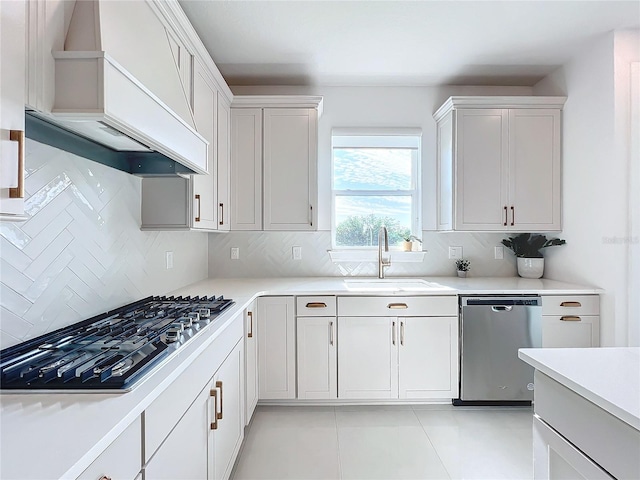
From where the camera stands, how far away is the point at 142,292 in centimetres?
222

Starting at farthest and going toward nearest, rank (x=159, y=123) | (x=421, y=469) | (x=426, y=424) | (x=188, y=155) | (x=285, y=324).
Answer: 1. (x=285, y=324)
2. (x=426, y=424)
3. (x=421, y=469)
4. (x=188, y=155)
5. (x=159, y=123)

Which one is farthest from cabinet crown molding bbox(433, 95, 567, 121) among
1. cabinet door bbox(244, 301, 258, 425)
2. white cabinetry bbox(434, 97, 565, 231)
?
cabinet door bbox(244, 301, 258, 425)

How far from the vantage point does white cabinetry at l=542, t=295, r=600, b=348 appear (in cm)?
274

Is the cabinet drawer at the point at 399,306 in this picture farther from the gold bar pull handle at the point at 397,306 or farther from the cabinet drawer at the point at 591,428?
the cabinet drawer at the point at 591,428

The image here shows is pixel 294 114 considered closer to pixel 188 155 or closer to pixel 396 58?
pixel 396 58

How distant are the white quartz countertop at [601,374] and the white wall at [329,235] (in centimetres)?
229

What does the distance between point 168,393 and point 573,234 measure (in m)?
3.17

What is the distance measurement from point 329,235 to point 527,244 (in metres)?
1.80

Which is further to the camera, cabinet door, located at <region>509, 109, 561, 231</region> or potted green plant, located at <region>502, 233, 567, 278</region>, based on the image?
potted green plant, located at <region>502, 233, 567, 278</region>

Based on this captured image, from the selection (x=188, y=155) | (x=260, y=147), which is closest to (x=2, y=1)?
(x=188, y=155)

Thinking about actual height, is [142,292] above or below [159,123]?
below

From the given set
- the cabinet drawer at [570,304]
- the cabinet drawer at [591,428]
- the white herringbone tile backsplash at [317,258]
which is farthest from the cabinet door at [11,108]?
the cabinet drawer at [570,304]

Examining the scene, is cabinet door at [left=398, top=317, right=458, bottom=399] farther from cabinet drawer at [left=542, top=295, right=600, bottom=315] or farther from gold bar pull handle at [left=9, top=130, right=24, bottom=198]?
gold bar pull handle at [left=9, top=130, right=24, bottom=198]

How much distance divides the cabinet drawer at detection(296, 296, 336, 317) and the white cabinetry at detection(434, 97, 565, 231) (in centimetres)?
127
